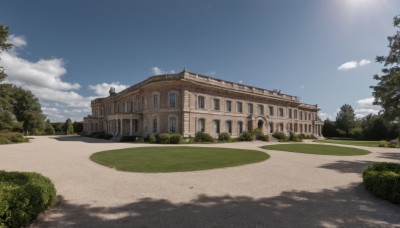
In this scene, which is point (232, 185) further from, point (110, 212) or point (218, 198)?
point (110, 212)

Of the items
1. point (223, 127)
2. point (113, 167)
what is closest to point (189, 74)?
point (223, 127)

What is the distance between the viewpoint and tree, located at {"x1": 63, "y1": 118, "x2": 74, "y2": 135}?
5661 cm

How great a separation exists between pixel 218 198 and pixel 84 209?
3096 mm

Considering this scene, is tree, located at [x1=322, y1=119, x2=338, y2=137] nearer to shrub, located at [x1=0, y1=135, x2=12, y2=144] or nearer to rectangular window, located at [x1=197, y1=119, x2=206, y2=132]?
rectangular window, located at [x1=197, y1=119, x2=206, y2=132]

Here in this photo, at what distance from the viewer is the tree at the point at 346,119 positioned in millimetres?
56406

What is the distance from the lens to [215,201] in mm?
5512

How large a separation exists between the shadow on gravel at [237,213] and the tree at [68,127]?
5898 cm

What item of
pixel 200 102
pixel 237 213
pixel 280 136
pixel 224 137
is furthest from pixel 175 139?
pixel 237 213

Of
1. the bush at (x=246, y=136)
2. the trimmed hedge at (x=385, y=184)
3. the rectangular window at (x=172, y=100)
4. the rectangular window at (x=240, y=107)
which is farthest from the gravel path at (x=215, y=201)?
the rectangular window at (x=240, y=107)

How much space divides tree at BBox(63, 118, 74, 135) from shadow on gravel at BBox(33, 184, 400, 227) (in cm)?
5898

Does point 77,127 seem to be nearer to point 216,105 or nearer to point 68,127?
point 68,127

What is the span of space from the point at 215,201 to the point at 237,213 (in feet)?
2.82

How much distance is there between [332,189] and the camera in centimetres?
671

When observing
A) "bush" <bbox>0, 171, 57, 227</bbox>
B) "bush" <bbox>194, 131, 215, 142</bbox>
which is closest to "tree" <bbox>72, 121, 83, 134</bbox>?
"bush" <bbox>194, 131, 215, 142</bbox>
